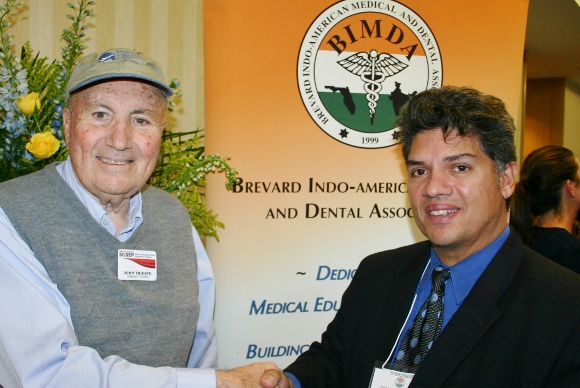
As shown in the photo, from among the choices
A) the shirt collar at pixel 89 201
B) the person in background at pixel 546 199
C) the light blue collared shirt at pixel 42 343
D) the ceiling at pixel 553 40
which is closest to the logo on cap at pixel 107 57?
the shirt collar at pixel 89 201

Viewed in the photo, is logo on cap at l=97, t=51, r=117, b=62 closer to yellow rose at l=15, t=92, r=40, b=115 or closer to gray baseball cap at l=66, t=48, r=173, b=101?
gray baseball cap at l=66, t=48, r=173, b=101

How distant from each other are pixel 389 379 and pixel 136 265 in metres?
0.88

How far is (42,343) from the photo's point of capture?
5.32 feet

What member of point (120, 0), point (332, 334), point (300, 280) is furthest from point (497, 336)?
point (120, 0)

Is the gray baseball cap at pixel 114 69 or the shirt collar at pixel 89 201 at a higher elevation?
the gray baseball cap at pixel 114 69

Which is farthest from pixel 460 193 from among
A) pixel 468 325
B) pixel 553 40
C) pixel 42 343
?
pixel 553 40

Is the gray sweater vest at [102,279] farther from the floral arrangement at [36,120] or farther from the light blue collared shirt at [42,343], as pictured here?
the floral arrangement at [36,120]

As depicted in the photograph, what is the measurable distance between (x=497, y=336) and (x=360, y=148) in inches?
66.8

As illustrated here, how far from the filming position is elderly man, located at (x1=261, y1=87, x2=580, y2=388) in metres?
1.64

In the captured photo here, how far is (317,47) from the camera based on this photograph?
3139mm

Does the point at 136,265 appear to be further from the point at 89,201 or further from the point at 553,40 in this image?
the point at 553,40

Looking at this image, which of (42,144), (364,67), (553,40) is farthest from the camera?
(553,40)

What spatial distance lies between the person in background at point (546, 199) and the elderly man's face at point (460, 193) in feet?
6.05

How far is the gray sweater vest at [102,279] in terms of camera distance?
5.77 ft
